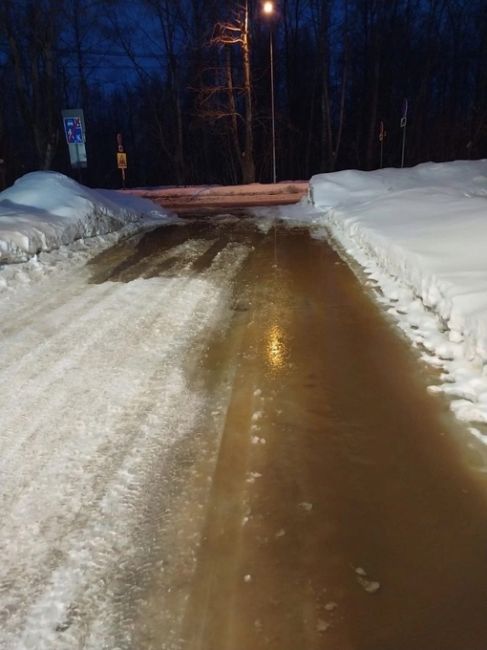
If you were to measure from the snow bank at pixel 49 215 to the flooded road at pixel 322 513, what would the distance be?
5132 millimetres

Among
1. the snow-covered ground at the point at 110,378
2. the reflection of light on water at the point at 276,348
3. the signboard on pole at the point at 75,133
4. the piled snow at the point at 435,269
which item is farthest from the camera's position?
the signboard on pole at the point at 75,133

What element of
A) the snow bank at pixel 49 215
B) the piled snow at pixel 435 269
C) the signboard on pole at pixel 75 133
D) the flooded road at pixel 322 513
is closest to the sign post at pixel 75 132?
the signboard on pole at pixel 75 133

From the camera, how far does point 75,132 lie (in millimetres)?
18047

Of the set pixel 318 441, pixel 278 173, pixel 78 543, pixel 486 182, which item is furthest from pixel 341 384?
pixel 278 173

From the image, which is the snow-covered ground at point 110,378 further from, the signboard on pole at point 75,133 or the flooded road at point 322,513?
the signboard on pole at point 75,133

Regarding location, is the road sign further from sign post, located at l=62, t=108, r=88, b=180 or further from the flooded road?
the flooded road

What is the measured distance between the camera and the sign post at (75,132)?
1777 cm

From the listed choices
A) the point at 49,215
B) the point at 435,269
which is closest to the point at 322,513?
the point at 435,269

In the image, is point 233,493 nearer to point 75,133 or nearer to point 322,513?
point 322,513

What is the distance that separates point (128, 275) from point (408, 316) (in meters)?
4.30

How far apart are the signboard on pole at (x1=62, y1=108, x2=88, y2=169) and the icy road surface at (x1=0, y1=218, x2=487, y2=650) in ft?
48.1

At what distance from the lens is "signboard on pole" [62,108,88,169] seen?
17.8 metres

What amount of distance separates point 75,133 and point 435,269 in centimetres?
1603

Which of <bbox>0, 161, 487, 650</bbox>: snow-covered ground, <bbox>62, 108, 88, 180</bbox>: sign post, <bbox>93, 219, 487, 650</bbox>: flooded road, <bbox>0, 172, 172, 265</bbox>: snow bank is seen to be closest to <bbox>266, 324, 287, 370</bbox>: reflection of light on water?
<bbox>93, 219, 487, 650</bbox>: flooded road
